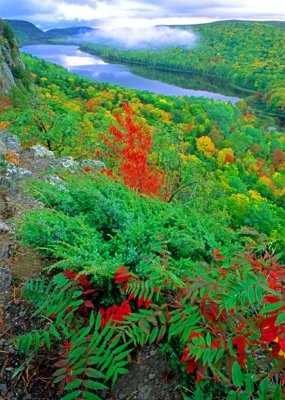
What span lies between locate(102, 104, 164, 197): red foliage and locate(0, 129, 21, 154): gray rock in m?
2.38

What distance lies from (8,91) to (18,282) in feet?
107

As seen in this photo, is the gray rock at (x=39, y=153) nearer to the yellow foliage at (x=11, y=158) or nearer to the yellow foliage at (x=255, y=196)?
the yellow foliage at (x=11, y=158)

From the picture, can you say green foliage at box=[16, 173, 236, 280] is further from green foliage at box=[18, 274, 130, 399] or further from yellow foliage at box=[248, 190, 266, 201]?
yellow foliage at box=[248, 190, 266, 201]

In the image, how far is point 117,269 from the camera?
→ 8.10ft

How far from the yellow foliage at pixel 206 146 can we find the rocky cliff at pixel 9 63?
2296 cm

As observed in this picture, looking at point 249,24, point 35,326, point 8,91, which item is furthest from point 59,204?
point 249,24

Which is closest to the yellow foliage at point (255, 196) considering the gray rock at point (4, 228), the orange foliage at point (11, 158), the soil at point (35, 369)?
the orange foliage at point (11, 158)

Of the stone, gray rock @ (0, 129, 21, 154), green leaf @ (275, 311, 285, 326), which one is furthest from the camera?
gray rock @ (0, 129, 21, 154)

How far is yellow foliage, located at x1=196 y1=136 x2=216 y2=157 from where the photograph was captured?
150 ft

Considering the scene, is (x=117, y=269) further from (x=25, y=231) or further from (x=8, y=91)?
(x=8, y=91)

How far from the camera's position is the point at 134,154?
911 cm

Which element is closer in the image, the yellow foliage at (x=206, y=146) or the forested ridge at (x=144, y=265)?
the forested ridge at (x=144, y=265)

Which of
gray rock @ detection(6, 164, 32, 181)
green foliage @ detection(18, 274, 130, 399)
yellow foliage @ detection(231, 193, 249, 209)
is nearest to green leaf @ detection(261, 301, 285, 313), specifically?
green foliage @ detection(18, 274, 130, 399)

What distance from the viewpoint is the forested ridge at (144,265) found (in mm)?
1817
